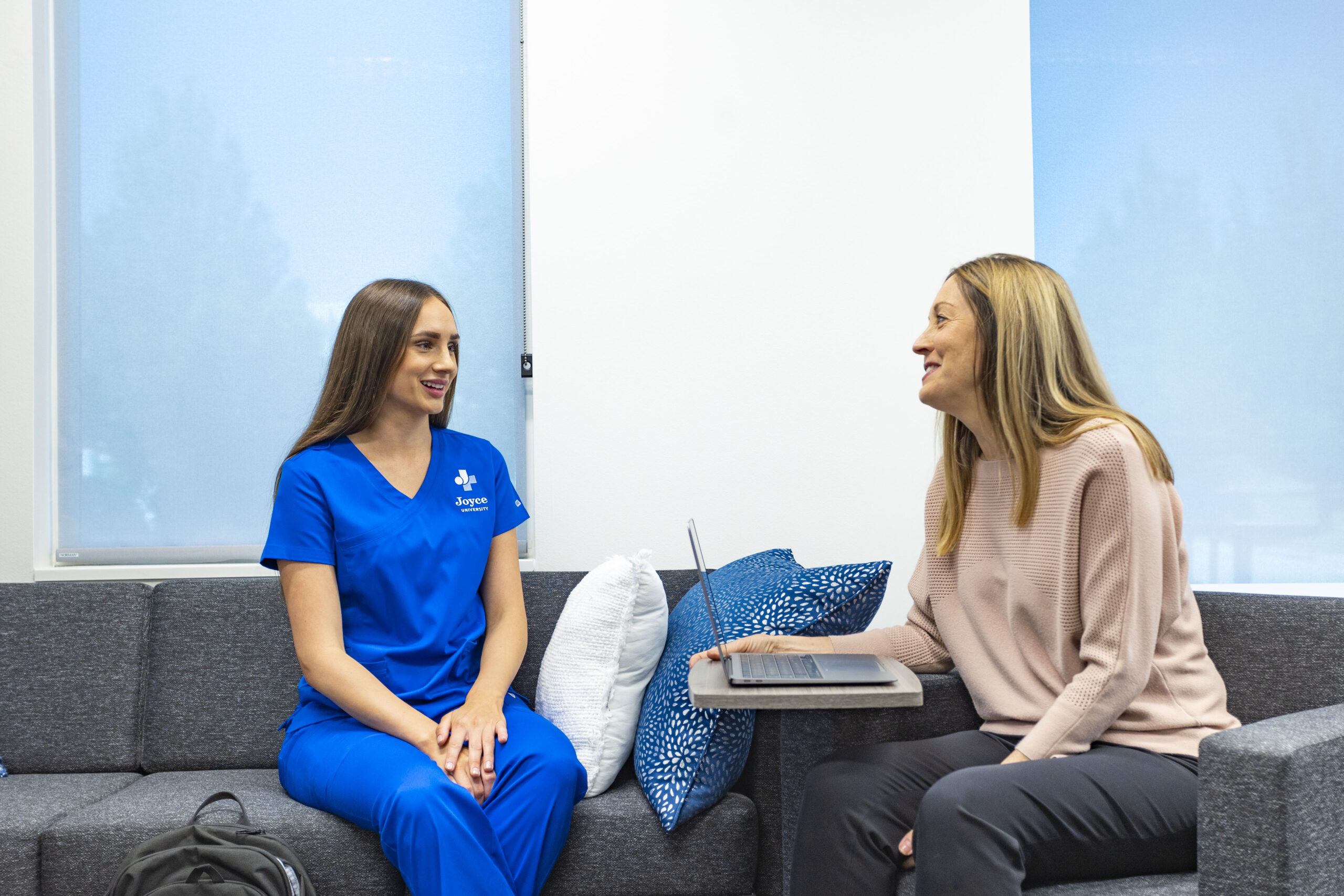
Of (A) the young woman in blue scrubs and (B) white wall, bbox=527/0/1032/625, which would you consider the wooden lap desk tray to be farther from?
(B) white wall, bbox=527/0/1032/625

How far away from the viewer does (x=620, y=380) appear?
89.8 inches

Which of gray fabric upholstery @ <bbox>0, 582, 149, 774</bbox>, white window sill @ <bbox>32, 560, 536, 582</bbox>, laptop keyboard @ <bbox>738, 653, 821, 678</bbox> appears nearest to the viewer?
laptop keyboard @ <bbox>738, 653, 821, 678</bbox>

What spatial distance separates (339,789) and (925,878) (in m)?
0.89

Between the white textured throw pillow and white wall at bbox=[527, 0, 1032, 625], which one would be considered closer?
the white textured throw pillow

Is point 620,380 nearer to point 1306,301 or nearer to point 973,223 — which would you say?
point 973,223

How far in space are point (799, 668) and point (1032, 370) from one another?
58 cm

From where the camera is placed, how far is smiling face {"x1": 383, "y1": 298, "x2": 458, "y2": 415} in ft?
5.74

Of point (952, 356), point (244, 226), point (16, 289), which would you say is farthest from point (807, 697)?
point (16, 289)

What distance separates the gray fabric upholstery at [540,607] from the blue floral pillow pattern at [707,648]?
0.31 metres

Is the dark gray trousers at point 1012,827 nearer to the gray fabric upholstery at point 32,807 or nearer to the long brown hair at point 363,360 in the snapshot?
the long brown hair at point 363,360

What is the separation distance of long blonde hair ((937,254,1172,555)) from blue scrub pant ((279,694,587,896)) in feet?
2.84

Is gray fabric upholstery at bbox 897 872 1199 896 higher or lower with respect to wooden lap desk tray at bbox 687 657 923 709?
lower

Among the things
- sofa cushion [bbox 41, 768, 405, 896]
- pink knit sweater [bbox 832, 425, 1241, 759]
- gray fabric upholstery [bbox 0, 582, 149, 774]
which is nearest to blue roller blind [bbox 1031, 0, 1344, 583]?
pink knit sweater [bbox 832, 425, 1241, 759]

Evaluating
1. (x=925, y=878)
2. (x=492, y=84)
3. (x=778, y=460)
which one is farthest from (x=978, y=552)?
(x=492, y=84)
